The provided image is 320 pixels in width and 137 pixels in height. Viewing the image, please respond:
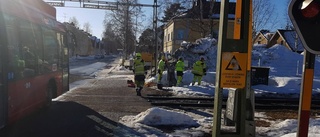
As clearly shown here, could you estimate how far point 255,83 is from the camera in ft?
62.4

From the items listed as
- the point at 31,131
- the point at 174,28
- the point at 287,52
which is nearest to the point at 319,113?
the point at 31,131

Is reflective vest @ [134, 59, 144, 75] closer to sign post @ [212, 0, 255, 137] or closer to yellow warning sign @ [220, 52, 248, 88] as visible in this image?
sign post @ [212, 0, 255, 137]

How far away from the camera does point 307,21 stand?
367cm

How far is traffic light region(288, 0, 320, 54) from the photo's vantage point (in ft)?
11.9

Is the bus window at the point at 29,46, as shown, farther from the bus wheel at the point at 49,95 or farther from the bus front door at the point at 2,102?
the bus wheel at the point at 49,95

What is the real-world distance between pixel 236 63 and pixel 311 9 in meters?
1.15

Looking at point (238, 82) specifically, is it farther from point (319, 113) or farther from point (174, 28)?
point (174, 28)

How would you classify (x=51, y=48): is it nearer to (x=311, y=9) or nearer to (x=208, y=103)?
(x=208, y=103)

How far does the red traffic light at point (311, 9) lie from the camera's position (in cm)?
362

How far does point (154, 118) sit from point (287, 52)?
26713mm

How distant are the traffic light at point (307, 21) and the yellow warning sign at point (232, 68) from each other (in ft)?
2.92

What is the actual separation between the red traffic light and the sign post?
972 millimetres

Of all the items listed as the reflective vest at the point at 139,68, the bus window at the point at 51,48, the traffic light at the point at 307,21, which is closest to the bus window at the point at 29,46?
the bus window at the point at 51,48

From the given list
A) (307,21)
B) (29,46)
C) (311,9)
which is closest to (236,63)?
(307,21)
